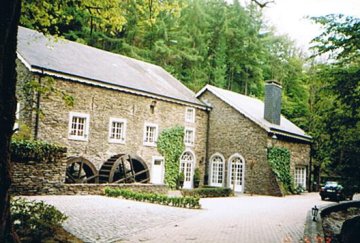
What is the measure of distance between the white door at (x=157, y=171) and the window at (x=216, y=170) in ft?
15.2

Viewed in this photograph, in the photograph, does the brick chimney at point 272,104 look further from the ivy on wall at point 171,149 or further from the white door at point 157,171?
the white door at point 157,171

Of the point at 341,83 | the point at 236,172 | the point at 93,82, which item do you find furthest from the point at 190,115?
the point at 341,83

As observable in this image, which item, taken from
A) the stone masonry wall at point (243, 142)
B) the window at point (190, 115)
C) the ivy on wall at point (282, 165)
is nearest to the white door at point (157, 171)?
the window at point (190, 115)

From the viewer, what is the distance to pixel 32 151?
13.9m

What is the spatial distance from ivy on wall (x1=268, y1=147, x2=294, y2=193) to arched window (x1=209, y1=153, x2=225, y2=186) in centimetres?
372

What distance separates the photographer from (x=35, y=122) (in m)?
17.3

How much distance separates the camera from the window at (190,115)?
25277 millimetres

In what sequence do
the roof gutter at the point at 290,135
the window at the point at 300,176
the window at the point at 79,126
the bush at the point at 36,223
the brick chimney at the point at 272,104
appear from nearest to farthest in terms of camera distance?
the bush at the point at 36,223 → the window at the point at 79,126 → the roof gutter at the point at 290,135 → the brick chimney at the point at 272,104 → the window at the point at 300,176

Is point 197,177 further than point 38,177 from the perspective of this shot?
Yes

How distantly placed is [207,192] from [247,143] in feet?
20.0

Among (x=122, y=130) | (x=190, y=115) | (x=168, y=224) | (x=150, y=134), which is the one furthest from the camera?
(x=190, y=115)

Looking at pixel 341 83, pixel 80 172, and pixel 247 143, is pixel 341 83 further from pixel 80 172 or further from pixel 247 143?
pixel 247 143

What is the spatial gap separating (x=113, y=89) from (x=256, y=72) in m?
23.1

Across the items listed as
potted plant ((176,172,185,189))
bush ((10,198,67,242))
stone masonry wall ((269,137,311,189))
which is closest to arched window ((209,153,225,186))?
potted plant ((176,172,185,189))
